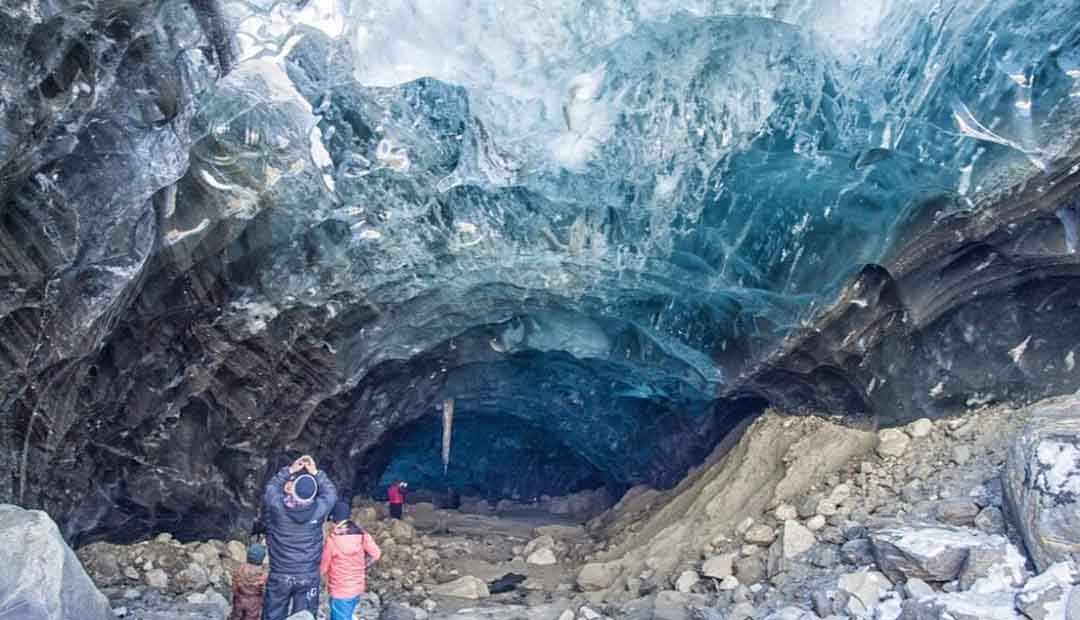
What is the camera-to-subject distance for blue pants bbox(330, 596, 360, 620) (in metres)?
5.43

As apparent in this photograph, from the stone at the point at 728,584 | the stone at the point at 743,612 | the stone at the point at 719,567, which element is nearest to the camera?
the stone at the point at 743,612

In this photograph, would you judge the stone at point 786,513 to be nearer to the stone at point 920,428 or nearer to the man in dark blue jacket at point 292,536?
the stone at point 920,428

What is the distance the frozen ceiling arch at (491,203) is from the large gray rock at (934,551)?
1.84m

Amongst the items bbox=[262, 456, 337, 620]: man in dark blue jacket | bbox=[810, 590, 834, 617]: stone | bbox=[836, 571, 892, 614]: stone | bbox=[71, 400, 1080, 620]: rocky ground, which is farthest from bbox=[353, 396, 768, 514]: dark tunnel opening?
bbox=[262, 456, 337, 620]: man in dark blue jacket

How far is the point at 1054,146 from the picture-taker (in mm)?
5625

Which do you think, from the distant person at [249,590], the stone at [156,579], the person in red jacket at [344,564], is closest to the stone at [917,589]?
the person in red jacket at [344,564]

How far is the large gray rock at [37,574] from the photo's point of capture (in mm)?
4465

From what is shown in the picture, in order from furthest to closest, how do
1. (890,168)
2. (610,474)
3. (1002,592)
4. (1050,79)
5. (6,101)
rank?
(610,474)
(890,168)
(1050,79)
(1002,592)
(6,101)

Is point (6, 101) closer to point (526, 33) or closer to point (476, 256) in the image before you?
point (526, 33)

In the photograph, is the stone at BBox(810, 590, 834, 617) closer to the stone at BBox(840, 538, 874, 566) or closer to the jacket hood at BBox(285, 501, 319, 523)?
the stone at BBox(840, 538, 874, 566)

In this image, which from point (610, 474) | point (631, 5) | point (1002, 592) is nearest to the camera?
point (1002, 592)

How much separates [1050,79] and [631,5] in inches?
108

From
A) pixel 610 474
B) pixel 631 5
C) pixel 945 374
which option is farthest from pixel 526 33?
pixel 610 474

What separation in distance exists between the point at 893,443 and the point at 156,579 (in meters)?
6.31
